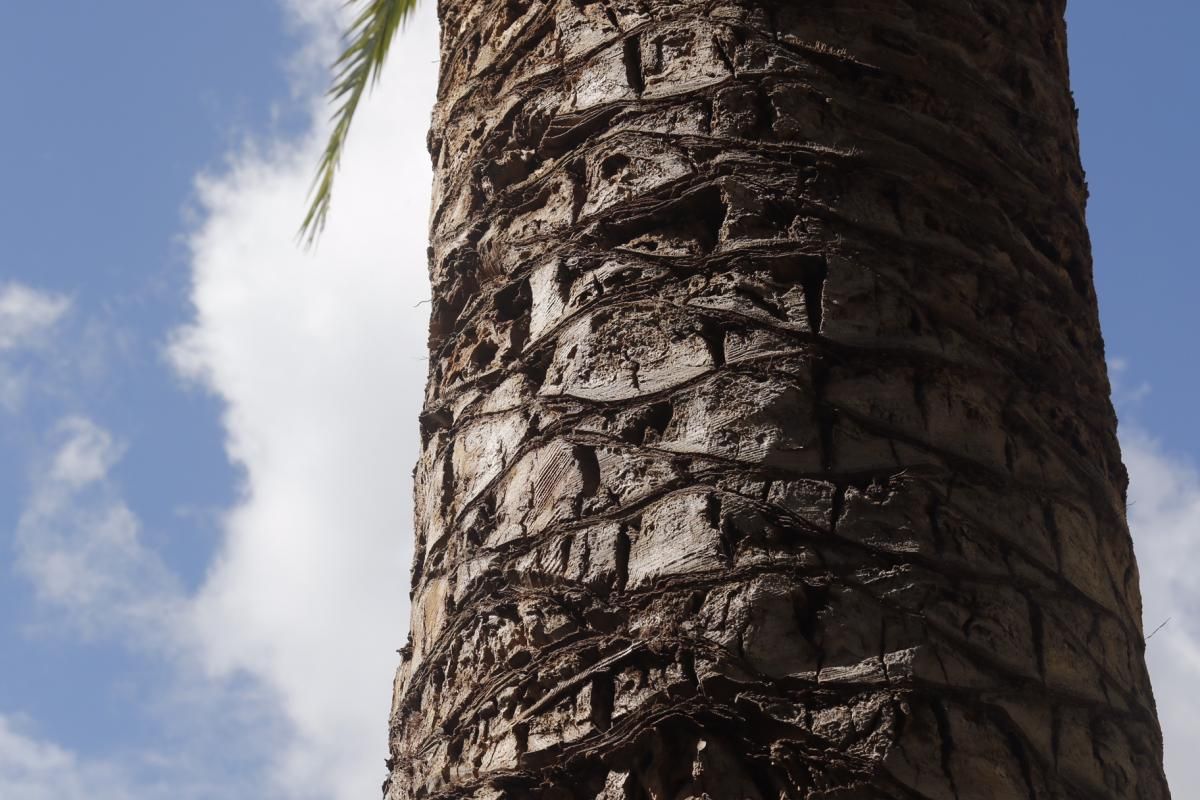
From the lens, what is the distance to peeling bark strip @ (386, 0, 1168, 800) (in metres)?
2.17

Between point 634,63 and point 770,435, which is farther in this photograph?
point 634,63

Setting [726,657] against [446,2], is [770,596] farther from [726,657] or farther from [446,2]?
[446,2]

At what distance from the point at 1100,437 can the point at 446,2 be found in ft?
6.39

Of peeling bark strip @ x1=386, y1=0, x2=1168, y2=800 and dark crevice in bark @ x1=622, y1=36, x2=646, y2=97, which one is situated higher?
dark crevice in bark @ x1=622, y1=36, x2=646, y2=97

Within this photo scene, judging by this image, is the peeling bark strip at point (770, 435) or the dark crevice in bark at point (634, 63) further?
the dark crevice in bark at point (634, 63)

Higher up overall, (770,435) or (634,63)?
(634,63)

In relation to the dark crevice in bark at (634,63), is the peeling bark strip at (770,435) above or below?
below

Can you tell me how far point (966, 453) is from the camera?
2.42 m

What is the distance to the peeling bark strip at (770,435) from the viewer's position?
2.17 meters

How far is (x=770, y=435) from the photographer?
235 cm

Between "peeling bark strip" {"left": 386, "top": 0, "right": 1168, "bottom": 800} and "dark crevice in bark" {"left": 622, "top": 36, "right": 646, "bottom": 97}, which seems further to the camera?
"dark crevice in bark" {"left": 622, "top": 36, "right": 646, "bottom": 97}

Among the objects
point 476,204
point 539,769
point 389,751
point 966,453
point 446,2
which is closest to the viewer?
point 539,769

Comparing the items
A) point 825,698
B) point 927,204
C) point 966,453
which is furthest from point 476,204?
point 825,698

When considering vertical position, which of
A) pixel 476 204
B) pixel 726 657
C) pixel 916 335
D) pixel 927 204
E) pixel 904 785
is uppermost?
pixel 476 204
